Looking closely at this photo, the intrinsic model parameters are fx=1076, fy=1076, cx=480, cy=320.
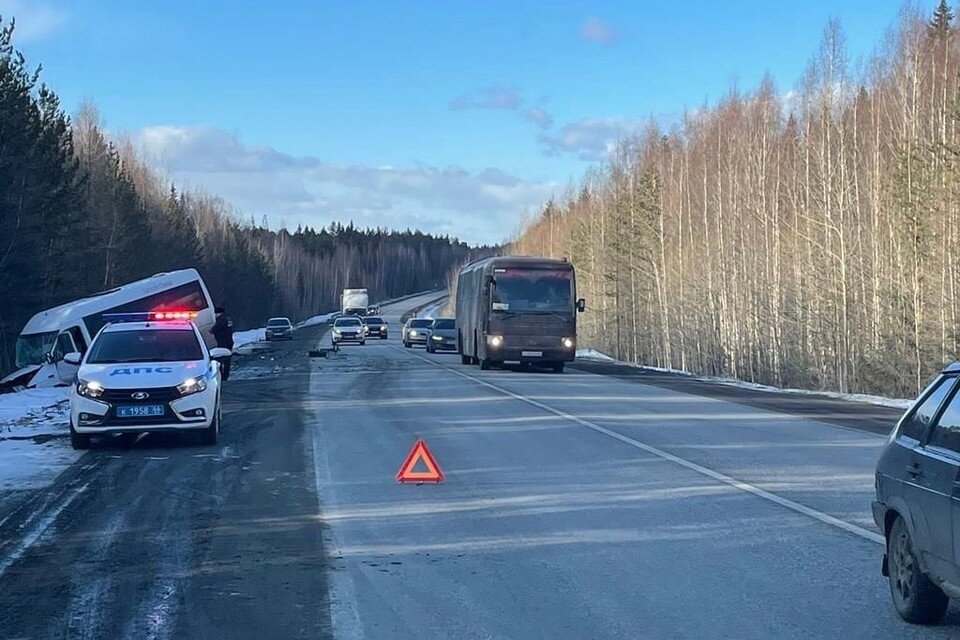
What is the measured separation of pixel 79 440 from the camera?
1480cm

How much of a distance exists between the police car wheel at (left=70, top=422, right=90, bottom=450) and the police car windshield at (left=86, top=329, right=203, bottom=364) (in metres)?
1.20

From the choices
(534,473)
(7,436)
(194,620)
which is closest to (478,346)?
(7,436)

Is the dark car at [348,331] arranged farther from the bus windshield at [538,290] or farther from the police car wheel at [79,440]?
the police car wheel at [79,440]

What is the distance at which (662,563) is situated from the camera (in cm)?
782

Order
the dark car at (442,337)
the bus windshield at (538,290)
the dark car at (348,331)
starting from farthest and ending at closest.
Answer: the dark car at (348,331) < the dark car at (442,337) < the bus windshield at (538,290)

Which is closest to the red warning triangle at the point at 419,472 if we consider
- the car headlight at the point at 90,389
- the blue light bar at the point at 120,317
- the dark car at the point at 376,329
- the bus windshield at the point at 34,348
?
the car headlight at the point at 90,389

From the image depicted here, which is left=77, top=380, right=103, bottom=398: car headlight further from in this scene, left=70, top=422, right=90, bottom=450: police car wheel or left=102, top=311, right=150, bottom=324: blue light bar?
left=102, top=311, right=150, bottom=324: blue light bar

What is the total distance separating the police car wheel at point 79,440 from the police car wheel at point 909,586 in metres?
11.4

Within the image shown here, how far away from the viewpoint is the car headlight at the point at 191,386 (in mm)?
14750

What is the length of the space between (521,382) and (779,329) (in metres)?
26.2

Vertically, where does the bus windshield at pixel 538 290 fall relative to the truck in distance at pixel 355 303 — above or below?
below

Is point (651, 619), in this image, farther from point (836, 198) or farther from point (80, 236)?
point (80, 236)

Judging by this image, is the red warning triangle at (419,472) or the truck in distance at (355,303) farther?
the truck in distance at (355,303)

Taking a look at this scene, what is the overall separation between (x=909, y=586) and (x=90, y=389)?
11.4 meters
